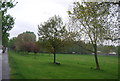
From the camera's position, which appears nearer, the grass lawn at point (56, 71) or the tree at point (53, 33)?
the grass lawn at point (56, 71)

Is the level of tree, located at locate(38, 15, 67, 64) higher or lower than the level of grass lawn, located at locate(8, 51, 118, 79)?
higher

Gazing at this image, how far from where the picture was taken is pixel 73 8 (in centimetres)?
1742

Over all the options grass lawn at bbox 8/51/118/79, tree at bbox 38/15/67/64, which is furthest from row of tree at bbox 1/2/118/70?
grass lawn at bbox 8/51/118/79

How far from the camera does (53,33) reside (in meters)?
23.4

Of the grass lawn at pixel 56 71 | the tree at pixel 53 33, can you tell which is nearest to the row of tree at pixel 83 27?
the tree at pixel 53 33

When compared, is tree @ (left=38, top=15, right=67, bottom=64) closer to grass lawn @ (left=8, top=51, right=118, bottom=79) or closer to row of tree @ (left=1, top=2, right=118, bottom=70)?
row of tree @ (left=1, top=2, right=118, bottom=70)

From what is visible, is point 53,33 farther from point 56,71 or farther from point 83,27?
point 56,71

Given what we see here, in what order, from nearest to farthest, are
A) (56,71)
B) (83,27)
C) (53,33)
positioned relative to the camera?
(56,71), (83,27), (53,33)

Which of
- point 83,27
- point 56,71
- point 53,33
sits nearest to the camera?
point 56,71

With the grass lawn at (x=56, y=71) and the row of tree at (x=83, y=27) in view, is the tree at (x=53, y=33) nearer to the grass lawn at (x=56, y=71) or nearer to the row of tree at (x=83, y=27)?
the row of tree at (x=83, y=27)

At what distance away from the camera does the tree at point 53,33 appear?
23.2 meters

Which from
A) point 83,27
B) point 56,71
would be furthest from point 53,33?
point 56,71

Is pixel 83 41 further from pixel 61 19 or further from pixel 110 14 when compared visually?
pixel 110 14

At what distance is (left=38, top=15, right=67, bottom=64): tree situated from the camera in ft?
76.2
